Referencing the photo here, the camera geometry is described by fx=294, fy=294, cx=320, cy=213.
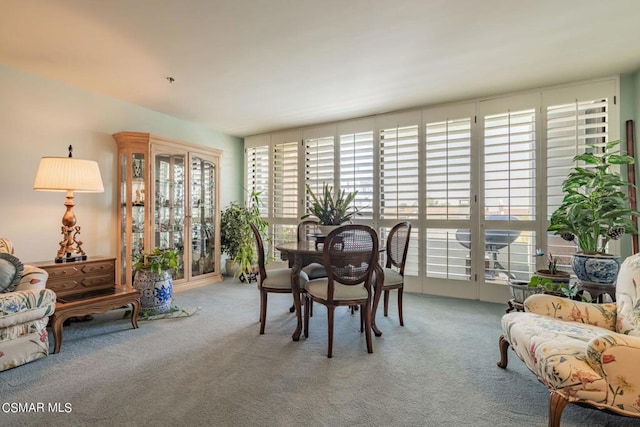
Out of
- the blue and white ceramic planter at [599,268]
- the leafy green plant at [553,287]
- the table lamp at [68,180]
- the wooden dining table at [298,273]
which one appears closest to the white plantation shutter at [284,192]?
the wooden dining table at [298,273]

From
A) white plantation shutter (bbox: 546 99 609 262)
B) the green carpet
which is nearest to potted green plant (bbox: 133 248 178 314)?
the green carpet

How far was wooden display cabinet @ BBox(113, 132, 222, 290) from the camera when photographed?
359 cm

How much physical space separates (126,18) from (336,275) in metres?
2.39

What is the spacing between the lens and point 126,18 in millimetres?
2076

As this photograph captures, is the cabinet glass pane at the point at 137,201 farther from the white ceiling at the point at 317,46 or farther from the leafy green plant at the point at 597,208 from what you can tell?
the leafy green plant at the point at 597,208

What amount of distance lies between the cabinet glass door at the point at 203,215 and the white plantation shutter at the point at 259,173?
35.3 inches

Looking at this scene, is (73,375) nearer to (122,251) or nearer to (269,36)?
(122,251)

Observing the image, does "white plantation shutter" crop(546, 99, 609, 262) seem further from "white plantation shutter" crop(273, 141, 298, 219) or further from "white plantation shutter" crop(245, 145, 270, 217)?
"white plantation shutter" crop(245, 145, 270, 217)

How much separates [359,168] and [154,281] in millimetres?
2931

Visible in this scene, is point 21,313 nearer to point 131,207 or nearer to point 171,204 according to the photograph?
point 131,207

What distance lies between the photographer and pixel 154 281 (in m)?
3.06

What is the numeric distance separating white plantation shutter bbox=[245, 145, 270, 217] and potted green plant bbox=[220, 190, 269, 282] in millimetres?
371

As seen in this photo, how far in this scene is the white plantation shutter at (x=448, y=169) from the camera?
3629 mm

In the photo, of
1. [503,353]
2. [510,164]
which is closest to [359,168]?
[510,164]
